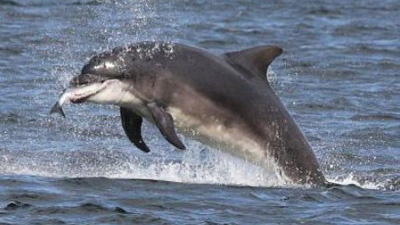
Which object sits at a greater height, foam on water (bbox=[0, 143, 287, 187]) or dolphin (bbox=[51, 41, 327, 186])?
dolphin (bbox=[51, 41, 327, 186])

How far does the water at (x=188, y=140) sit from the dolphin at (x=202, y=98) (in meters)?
0.42

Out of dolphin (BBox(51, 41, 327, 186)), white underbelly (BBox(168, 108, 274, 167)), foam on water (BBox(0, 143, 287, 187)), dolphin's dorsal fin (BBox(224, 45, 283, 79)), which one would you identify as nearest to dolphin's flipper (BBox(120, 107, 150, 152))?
dolphin (BBox(51, 41, 327, 186))

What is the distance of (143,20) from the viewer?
33.0m

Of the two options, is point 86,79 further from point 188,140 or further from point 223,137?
point 188,140

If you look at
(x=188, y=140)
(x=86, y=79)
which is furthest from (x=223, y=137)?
(x=188, y=140)

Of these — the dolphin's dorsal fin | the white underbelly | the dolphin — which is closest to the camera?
the dolphin

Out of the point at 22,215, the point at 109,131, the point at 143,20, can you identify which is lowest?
the point at 22,215

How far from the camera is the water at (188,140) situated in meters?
13.5

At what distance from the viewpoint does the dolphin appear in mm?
14023

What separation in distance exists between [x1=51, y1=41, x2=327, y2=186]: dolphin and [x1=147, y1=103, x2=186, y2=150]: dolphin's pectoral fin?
11 millimetres

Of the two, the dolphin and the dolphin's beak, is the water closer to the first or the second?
the dolphin

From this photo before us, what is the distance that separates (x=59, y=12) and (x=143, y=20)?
4.01 meters

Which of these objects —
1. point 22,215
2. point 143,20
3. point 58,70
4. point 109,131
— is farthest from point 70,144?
point 143,20

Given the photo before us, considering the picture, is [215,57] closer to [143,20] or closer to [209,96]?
[209,96]
